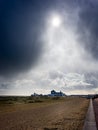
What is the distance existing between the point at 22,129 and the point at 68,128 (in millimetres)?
3440

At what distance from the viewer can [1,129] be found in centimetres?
1700

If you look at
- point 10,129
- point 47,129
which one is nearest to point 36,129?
point 47,129

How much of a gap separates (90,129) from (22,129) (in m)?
5.35

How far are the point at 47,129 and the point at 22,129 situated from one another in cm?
191

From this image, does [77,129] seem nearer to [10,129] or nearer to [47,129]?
[47,129]

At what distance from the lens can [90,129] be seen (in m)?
14.0

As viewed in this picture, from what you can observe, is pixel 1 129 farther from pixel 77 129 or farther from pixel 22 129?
pixel 77 129

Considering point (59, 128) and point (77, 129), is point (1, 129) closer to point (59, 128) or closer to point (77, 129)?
point (59, 128)

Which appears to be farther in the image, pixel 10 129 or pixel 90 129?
pixel 10 129

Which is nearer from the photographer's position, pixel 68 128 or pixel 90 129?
pixel 90 129

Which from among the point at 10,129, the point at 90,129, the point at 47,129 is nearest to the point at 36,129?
the point at 47,129

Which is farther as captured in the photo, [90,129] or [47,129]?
[47,129]

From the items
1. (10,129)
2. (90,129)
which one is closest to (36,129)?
(10,129)

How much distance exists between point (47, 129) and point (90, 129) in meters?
3.61
